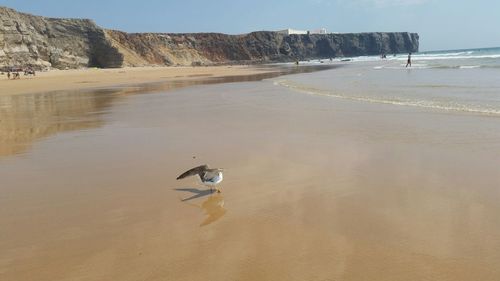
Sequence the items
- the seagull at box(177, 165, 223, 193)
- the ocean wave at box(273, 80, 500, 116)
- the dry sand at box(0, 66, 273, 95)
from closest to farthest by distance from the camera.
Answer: the seagull at box(177, 165, 223, 193), the ocean wave at box(273, 80, 500, 116), the dry sand at box(0, 66, 273, 95)

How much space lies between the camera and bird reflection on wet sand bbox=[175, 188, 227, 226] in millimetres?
4066

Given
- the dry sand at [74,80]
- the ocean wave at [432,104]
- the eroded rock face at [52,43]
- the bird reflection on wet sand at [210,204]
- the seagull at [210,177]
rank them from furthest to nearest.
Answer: the eroded rock face at [52,43] → the dry sand at [74,80] → the ocean wave at [432,104] → the seagull at [210,177] → the bird reflection on wet sand at [210,204]

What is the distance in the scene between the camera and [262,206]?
428 cm

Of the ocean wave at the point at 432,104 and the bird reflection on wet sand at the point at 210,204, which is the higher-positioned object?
the bird reflection on wet sand at the point at 210,204

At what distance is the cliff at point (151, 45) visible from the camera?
42.2 metres

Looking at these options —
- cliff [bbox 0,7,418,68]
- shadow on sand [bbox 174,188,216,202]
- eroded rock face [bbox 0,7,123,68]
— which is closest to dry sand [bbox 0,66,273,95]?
eroded rock face [bbox 0,7,123,68]

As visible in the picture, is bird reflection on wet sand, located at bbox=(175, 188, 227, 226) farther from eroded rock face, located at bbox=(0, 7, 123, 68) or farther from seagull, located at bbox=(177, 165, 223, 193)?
Result: eroded rock face, located at bbox=(0, 7, 123, 68)

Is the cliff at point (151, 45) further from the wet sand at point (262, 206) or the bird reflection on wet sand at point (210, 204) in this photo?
the bird reflection on wet sand at point (210, 204)

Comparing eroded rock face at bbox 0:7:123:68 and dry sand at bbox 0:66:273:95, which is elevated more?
eroded rock face at bbox 0:7:123:68

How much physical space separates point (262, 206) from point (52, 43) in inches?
2027

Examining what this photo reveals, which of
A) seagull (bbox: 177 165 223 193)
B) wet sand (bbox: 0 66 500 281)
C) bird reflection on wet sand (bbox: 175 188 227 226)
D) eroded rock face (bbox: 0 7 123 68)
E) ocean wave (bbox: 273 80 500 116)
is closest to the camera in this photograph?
wet sand (bbox: 0 66 500 281)

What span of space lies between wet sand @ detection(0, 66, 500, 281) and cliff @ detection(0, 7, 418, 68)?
128 feet

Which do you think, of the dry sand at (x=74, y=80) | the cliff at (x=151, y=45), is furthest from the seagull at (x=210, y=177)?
the cliff at (x=151, y=45)

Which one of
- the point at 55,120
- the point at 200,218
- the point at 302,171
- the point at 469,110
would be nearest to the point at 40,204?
the point at 200,218
